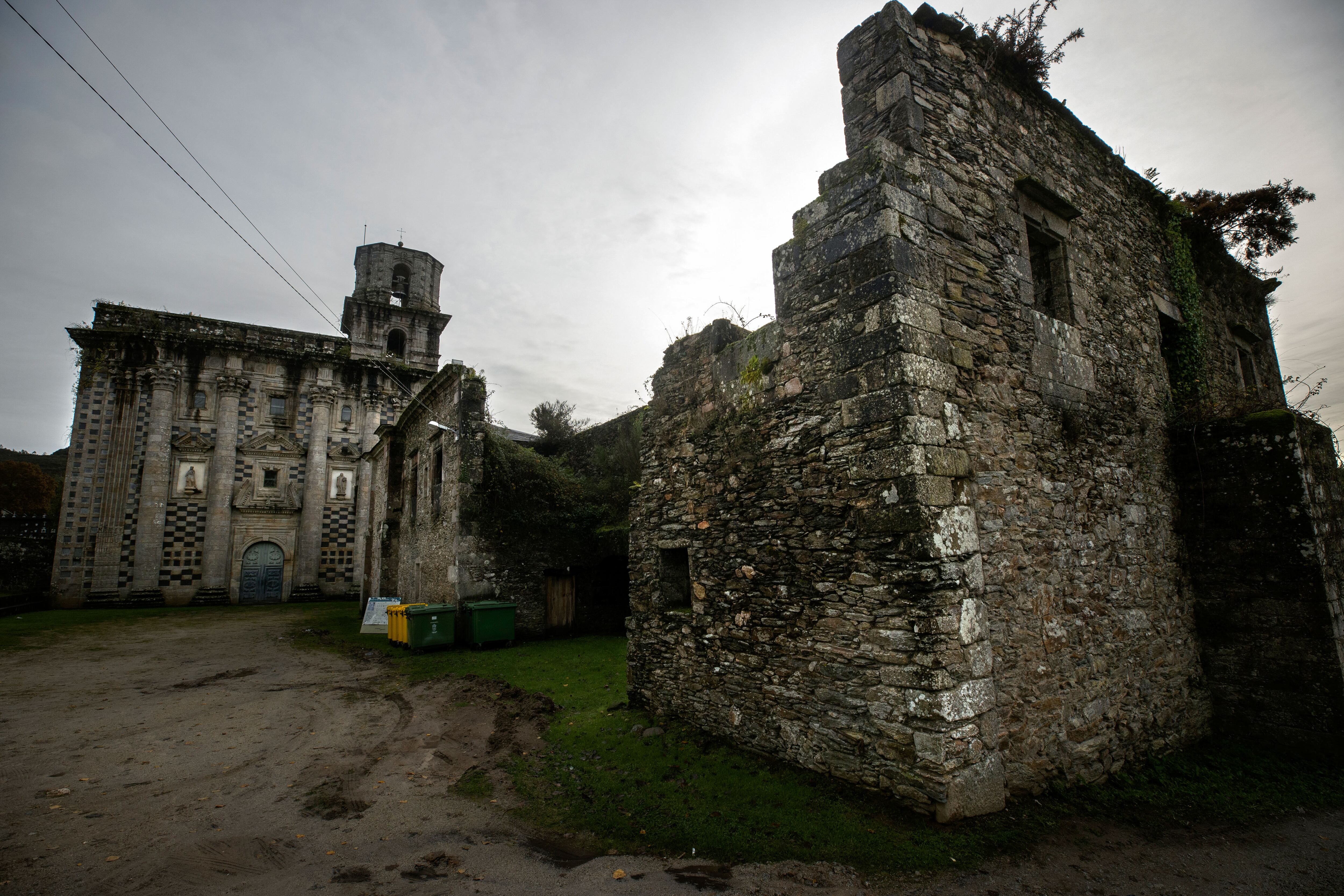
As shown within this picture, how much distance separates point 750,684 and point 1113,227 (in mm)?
6503

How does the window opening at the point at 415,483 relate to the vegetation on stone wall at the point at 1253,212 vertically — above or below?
below

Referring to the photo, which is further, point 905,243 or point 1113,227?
point 1113,227

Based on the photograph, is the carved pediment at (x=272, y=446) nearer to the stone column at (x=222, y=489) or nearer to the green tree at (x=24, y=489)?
the stone column at (x=222, y=489)

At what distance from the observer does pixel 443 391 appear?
49.7ft

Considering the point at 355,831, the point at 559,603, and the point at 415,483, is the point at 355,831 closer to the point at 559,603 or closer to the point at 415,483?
the point at 559,603

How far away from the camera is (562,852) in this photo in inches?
161

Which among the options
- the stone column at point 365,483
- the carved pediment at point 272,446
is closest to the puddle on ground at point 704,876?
the stone column at point 365,483

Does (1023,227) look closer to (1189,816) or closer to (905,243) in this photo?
(905,243)

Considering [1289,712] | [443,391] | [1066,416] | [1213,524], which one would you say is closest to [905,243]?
[1066,416]

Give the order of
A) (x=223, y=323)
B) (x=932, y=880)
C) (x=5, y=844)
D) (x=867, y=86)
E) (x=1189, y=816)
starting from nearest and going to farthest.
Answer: (x=932, y=880), (x=5, y=844), (x=1189, y=816), (x=867, y=86), (x=223, y=323)

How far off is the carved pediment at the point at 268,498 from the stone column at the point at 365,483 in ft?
7.10

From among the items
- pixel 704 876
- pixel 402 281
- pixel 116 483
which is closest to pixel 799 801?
pixel 704 876

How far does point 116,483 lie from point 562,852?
2653cm

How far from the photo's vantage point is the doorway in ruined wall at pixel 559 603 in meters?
13.7
